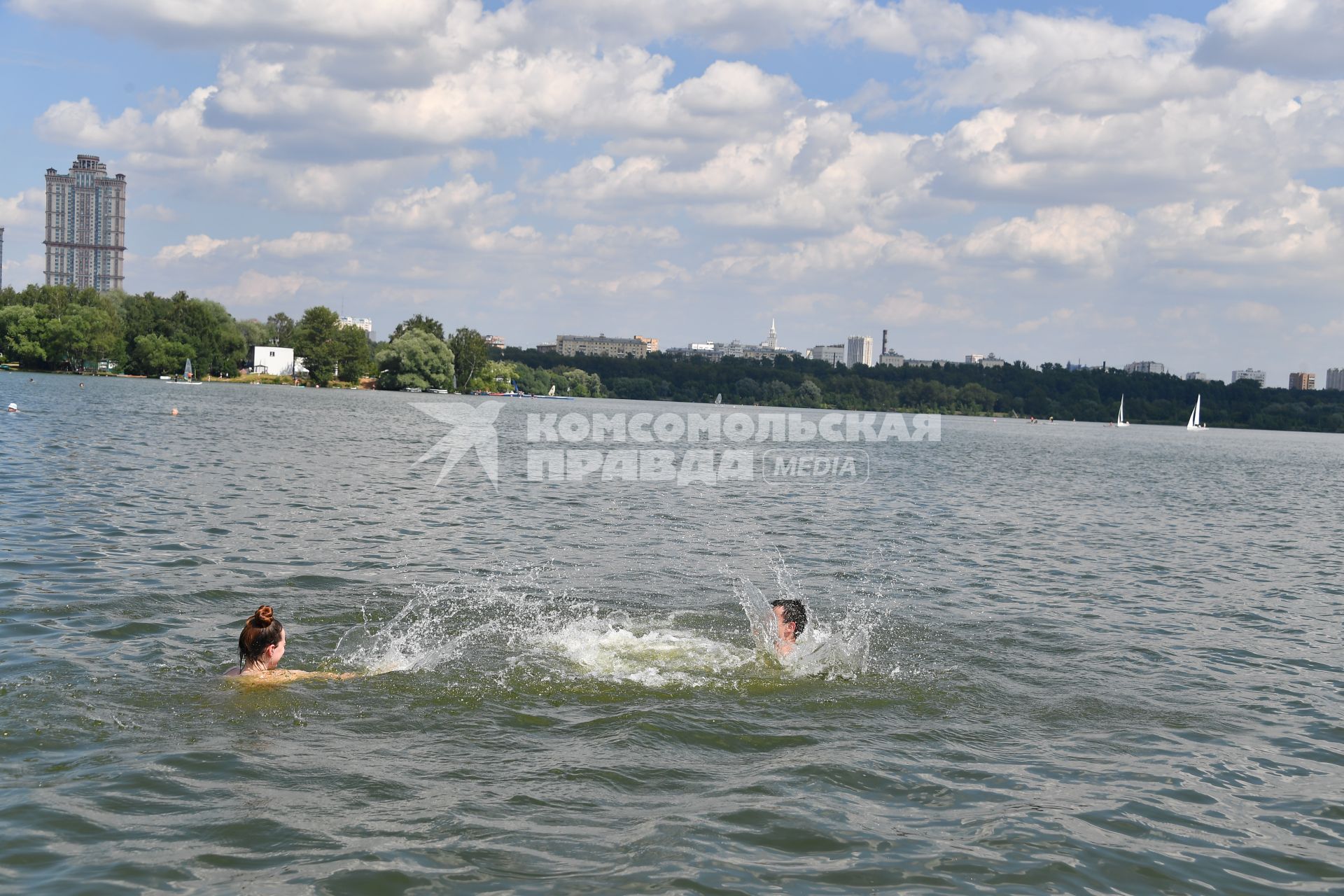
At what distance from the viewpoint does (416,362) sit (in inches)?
7254

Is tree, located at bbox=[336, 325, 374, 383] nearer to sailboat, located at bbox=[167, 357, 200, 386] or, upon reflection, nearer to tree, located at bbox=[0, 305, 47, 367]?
sailboat, located at bbox=[167, 357, 200, 386]

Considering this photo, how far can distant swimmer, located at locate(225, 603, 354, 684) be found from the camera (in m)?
11.5

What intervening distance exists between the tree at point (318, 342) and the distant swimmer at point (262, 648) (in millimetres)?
188756

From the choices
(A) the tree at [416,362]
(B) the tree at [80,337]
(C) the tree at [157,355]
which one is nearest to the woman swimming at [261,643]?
(B) the tree at [80,337]

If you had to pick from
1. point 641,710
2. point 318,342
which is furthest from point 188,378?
point 641,710

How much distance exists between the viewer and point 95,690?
11.1 metres

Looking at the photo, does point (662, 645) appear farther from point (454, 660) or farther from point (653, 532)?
point (653, 532)

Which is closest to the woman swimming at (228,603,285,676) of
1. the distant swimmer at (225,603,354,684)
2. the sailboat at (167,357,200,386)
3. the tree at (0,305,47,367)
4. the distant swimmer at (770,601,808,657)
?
the distant swimmer at (225,603,354,684)

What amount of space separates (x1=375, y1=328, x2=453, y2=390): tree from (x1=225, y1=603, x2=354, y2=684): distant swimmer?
176067 mm

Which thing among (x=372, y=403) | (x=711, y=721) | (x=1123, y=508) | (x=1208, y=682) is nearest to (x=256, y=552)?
(x=711, y=721)

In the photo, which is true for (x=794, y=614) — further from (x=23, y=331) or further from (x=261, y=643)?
(x=23, y=331)

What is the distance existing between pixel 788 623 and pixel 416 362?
178 metres

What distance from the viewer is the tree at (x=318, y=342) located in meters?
189

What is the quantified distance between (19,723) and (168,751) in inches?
70.2
